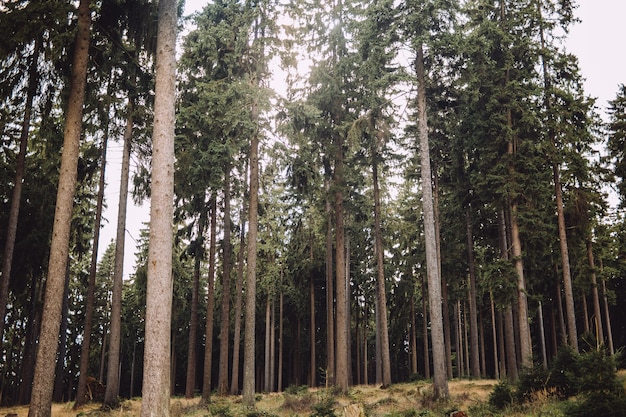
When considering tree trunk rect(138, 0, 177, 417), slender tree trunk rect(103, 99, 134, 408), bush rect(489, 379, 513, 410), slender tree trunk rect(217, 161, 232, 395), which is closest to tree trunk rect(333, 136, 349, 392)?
slender tree trunk rect(217, 161, 232, 395)

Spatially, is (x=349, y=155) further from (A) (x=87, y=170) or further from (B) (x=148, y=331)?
(B) (x=148, y=331)

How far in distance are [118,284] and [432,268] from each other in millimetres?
12146

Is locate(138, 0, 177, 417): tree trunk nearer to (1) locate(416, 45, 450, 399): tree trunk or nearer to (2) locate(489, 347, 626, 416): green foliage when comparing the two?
(2) locate(489, 347, 626, 416): green foliage

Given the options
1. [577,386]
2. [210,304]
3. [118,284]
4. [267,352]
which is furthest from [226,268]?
[267,352]

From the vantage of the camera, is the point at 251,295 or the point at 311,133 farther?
the point at 311,133

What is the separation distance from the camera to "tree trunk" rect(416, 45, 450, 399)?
51.6 feet

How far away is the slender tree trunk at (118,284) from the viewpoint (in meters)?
16.5

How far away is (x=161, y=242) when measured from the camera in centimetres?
793

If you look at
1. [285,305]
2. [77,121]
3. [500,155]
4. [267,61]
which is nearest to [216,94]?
[267,61]

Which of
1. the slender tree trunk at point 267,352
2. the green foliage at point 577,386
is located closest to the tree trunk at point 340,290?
the green foliage at point 577,386

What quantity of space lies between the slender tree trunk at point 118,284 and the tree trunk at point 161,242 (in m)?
8.19

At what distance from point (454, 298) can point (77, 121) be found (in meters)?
27.7

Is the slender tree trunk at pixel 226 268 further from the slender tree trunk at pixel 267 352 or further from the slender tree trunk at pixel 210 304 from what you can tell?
the slender tree trunk at pixel 267 352

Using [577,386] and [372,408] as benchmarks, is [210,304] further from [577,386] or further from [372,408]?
[577,386]
